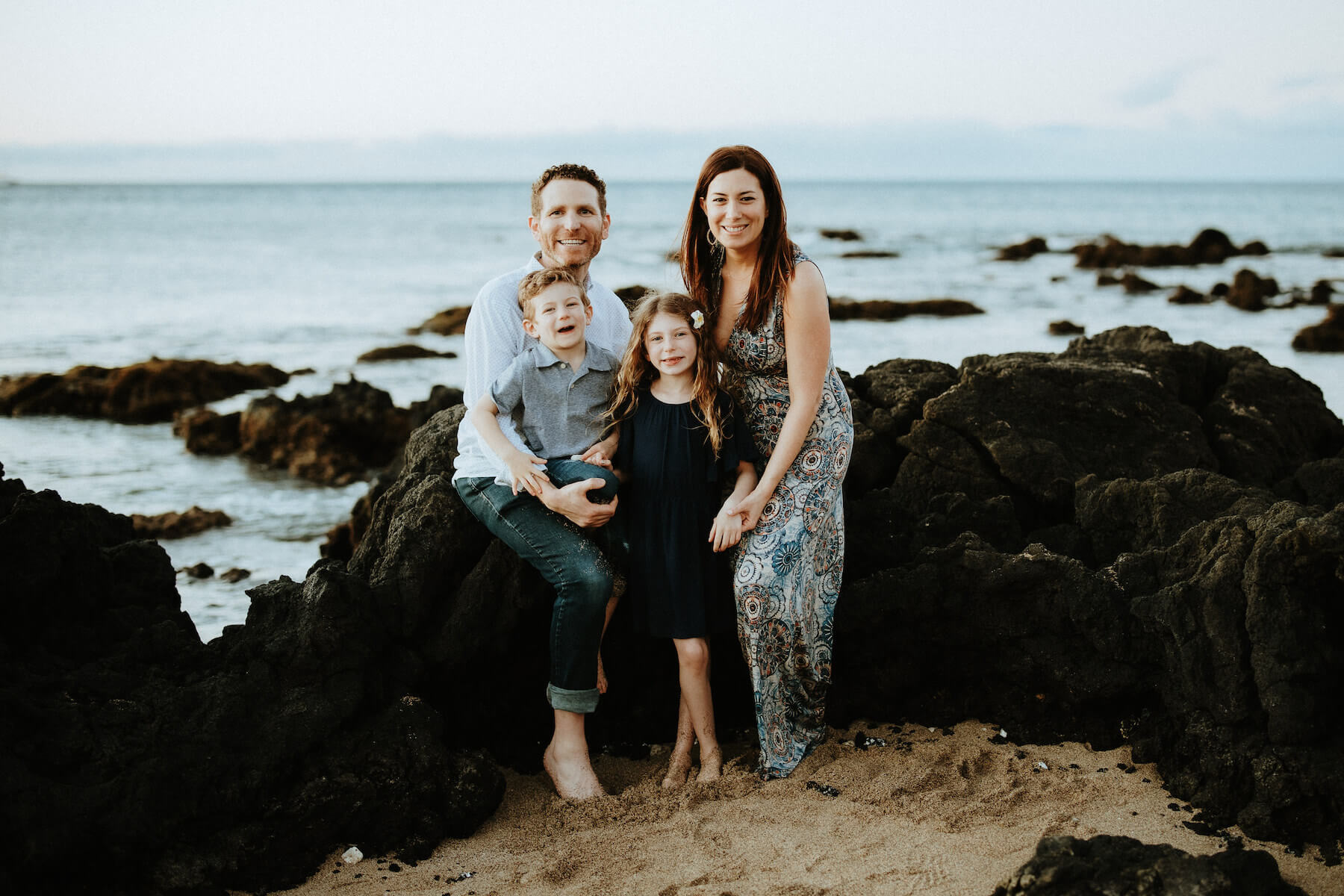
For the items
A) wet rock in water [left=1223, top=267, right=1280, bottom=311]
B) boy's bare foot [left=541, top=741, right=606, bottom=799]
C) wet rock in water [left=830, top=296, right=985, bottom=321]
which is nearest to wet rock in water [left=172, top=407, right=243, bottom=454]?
boy's bare foot [left=541, top=741, right=606, bottom=799]

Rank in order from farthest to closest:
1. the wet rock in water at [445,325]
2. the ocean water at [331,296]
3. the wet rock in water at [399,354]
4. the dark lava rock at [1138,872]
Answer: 1. the wet rock in water at [445,325]
2. the wet rock in water at [399,354]
3. the ocean water at [331,296]
4. the dark lava rock at [1138,872]

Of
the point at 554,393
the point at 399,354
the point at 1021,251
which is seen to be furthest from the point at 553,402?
the point at 1021,251

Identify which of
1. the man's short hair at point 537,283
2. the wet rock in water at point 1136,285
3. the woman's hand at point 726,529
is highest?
the man's short hair at point 537,283

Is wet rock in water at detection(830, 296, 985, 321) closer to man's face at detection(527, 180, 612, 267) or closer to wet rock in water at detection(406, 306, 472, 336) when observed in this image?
wet rock in water at detection(406, 306, 472, 336)

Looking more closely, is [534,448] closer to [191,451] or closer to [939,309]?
[191,451]

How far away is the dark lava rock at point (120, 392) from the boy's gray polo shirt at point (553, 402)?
10.4m

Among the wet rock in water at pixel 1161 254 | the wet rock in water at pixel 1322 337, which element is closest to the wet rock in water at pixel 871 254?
the wet rock in water at pixel 1161 254

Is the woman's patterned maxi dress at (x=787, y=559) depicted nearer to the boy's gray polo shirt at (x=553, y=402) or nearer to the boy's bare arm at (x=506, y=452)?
the boy's gray polo shirt at (x=553, y=402)

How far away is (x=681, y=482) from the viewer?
157 inches

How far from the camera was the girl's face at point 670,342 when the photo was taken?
12.9 ft

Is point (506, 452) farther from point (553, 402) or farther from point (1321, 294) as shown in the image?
point (1321, 294)

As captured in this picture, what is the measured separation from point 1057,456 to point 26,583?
171 inches

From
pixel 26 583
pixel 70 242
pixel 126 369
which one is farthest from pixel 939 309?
Result: pixel 70 242

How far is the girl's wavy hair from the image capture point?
13.0ft
